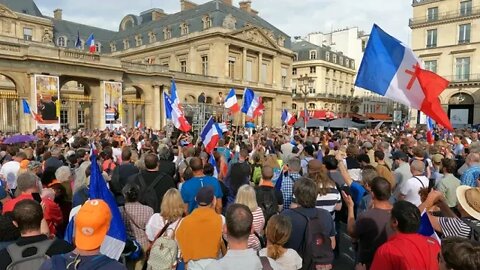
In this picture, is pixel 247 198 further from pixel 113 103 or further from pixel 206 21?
pixel 206 21

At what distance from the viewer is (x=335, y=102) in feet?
214

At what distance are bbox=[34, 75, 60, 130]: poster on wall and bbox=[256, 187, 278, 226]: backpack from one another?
20.7 m

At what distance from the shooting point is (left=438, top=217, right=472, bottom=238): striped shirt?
122 inches

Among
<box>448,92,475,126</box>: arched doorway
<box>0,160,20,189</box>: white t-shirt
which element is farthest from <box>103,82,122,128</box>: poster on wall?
<box>448,92,475,126</box>: arched doorway

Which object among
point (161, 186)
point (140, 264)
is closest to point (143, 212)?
point (140, 264)

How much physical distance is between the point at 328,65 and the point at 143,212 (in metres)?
61.4

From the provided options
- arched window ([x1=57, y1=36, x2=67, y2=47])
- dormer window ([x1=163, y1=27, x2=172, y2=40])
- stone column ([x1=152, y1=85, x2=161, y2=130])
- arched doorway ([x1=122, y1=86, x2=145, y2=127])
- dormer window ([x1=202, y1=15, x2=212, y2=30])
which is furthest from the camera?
arched window ([x1=57, y1=36, x2=67, y2=47])

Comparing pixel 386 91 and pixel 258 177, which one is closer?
pixel 386 91

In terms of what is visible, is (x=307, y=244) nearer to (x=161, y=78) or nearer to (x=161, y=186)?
(x=161, y=186)

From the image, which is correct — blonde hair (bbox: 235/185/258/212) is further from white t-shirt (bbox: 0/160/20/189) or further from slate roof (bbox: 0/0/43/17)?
slate roof (bbox: 0/0/43/17)

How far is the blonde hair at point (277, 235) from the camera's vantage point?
2.85 m

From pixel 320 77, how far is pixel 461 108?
25.0 metres

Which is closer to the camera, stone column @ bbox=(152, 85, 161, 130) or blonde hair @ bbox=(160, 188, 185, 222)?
blonde hair @ bbox=(160, 188, 185, 222)

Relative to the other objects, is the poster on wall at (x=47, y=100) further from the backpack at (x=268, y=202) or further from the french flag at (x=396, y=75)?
the french flag at (x=396, y=75)
